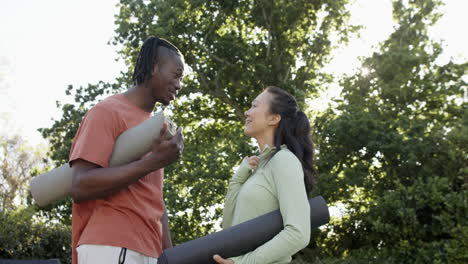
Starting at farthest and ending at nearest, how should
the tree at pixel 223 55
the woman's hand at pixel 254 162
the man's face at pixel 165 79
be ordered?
1. the tree at pixel 223 55
2. the woman's hand at pixel 254 162
3. the man's face at pixel 165 79

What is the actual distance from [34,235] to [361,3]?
40.7 feet

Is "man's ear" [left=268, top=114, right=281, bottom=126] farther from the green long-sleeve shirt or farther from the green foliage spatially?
the green foliage

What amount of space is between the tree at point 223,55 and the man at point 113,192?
11.1 meters

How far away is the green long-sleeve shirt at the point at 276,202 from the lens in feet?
8.41

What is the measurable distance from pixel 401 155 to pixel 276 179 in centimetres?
1100

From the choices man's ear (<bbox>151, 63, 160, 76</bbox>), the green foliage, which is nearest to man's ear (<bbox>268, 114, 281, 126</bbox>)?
man's ear (<bbox>151, 63, 160, 76</bbox>)

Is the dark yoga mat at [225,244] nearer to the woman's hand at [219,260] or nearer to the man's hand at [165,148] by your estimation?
the woman's hand at [219,260]

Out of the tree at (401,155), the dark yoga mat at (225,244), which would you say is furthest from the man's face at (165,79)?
the tree at (401,155)

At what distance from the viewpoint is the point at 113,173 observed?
2.45m

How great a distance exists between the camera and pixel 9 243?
29.6ft

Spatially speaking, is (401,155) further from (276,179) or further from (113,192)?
(113,192)

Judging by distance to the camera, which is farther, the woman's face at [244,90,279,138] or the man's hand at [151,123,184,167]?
the woman's face at [244,90,279,138]

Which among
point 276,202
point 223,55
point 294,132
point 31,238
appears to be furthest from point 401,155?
point 276,202

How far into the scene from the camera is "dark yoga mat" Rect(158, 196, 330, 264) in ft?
8.21
